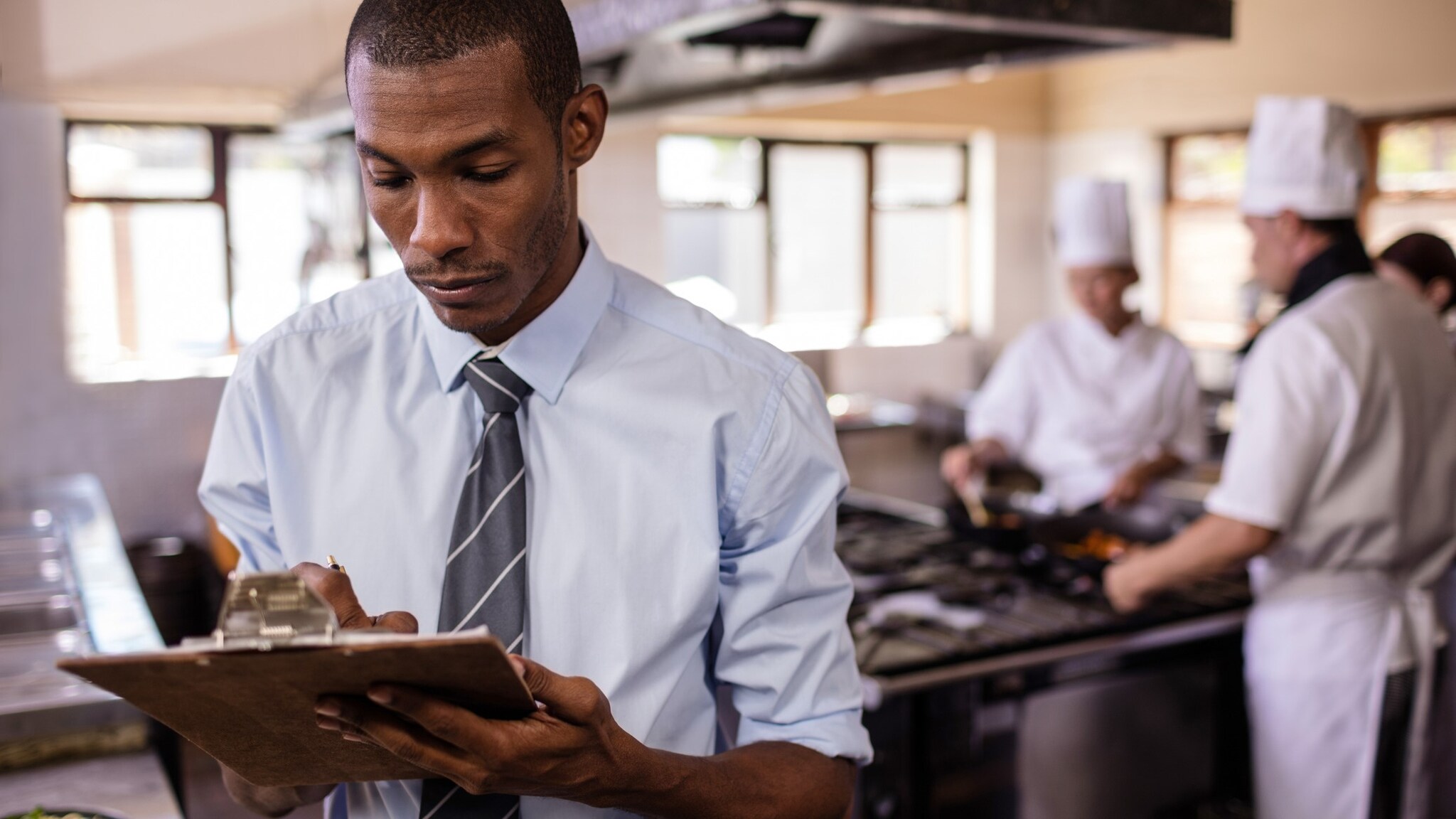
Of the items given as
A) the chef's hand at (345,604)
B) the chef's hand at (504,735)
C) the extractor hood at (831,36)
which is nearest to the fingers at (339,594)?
the chef's hand at (345,604)

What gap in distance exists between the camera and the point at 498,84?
0.94 metres

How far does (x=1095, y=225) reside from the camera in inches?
144

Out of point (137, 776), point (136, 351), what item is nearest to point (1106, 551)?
point (137, 776)

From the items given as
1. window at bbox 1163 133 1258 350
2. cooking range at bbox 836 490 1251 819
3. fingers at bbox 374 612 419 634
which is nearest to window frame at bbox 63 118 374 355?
cooking range at bbox 836 490 1251 819

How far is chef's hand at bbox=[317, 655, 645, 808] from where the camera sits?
752 millimetres

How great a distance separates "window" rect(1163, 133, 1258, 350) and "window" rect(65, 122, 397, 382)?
4.44 m

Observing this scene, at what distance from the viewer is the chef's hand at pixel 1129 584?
240 centimetres

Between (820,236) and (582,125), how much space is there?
6.02 m

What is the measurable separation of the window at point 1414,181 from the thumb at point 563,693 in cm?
555

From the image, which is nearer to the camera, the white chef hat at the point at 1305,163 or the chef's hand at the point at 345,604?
the chef's hand at the point at 345,604

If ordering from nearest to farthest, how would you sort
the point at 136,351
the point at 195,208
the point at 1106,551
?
the point at 1106,551 → the point at 136,351 → the point at 195,208

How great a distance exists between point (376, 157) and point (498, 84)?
11 cm

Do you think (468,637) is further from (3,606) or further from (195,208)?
(195,208)

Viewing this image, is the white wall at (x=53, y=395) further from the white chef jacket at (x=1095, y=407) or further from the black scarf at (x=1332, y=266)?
the black scarf at (x=1332, y=266)
